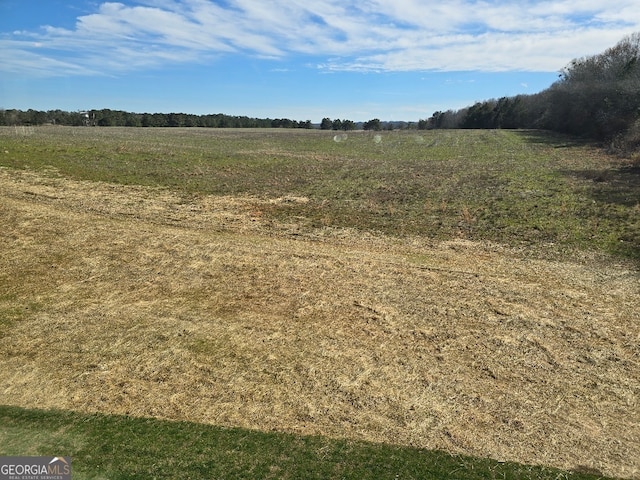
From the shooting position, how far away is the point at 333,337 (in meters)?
11.9

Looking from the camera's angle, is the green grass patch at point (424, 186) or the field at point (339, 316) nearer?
the field at point (339, 316)

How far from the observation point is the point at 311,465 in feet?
24.1

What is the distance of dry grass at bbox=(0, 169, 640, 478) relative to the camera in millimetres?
8727

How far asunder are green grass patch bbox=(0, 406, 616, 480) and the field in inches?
6.8

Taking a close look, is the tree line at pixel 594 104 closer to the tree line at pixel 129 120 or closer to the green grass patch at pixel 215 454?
the green grass patch at pixel 215 454

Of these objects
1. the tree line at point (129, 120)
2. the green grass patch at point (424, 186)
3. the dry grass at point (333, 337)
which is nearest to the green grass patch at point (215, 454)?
the dry grass at point (333, 337)

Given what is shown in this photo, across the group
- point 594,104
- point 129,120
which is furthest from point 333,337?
point 129,120

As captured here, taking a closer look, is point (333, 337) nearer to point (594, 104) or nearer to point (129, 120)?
point (594, 104)

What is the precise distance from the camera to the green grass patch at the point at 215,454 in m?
7.10

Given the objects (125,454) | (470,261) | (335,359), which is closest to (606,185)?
(470,261)

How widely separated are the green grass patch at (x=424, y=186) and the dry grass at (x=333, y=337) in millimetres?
3135

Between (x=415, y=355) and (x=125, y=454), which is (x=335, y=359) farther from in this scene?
(x=125, y=454)

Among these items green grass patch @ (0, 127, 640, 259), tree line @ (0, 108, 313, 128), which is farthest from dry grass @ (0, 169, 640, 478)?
tree line @ (0, 108, 313, 128)

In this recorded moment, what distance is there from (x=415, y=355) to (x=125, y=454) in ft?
22.1
